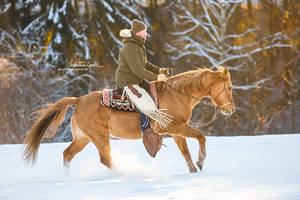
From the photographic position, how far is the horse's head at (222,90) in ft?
19.0

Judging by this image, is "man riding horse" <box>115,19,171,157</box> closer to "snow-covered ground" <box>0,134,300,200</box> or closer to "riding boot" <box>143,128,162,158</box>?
"riding boot" <box>143,128,162,158</box>

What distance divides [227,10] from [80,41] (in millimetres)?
6834

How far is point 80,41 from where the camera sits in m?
16.5

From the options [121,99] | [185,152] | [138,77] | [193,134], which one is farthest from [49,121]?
[193,134]

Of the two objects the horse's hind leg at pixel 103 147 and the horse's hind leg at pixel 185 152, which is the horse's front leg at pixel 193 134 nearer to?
the horse's hind leg at pixel 185 152

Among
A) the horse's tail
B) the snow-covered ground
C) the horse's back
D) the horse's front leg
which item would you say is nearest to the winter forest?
the snow-covered ground

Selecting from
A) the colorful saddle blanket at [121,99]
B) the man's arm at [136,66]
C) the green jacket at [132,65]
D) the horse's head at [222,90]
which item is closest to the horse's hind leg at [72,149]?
the colorful saddle blanket at [121,99]

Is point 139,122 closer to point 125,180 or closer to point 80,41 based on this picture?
point 125,180

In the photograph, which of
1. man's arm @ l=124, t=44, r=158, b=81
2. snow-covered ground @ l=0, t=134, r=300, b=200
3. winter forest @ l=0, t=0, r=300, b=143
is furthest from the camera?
winter forest @ l=0, t=0, r=300, b=143

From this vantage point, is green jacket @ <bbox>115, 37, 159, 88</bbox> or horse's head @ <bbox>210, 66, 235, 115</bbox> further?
horse's head @ <bbox>210, 66, 235, 115</bbox>

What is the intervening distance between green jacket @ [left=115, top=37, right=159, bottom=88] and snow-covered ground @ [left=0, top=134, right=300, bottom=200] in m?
1.35

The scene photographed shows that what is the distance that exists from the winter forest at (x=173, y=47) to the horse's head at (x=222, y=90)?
34.0ft

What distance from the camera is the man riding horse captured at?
5520 millimetres

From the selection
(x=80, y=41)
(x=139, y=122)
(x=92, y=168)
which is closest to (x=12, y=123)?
(x=80, y=41)
